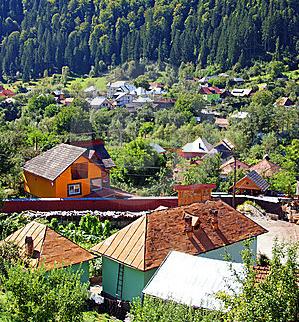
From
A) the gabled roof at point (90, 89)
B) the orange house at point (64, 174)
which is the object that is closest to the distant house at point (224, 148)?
the orange house at point (64, 174)

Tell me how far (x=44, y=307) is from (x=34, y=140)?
2716 cm

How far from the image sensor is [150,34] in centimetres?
8869

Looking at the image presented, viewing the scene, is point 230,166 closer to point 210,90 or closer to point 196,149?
point 196,149

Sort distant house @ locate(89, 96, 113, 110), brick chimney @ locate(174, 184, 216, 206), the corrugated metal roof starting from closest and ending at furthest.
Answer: the corrugated metal roof, brick chimney @ locate(174, 184, 216, 206), distant house @ locate(89, 96, 113, 110)

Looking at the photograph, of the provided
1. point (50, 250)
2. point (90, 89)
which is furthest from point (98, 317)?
point (90, 89)

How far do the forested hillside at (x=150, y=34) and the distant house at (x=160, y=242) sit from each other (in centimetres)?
6363

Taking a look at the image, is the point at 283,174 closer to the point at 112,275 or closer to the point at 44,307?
the point at 112,275

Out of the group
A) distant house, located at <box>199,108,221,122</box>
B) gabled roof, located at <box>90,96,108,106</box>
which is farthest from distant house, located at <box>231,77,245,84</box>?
gabled roof, located at <box>90,96,108,106</box>

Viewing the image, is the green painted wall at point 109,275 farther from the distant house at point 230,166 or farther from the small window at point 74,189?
the distant house at point 230,166

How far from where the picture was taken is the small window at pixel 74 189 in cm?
2633

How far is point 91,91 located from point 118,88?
11.1 ft

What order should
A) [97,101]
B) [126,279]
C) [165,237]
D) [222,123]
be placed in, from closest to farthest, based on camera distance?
[126,279]
[165,237]
[222,123]
[97,101]

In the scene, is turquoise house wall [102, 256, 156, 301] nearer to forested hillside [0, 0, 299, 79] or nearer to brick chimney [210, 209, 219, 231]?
brick chimney [210, 209, 219, 231]

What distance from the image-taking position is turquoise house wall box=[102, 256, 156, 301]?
47.3 ft
